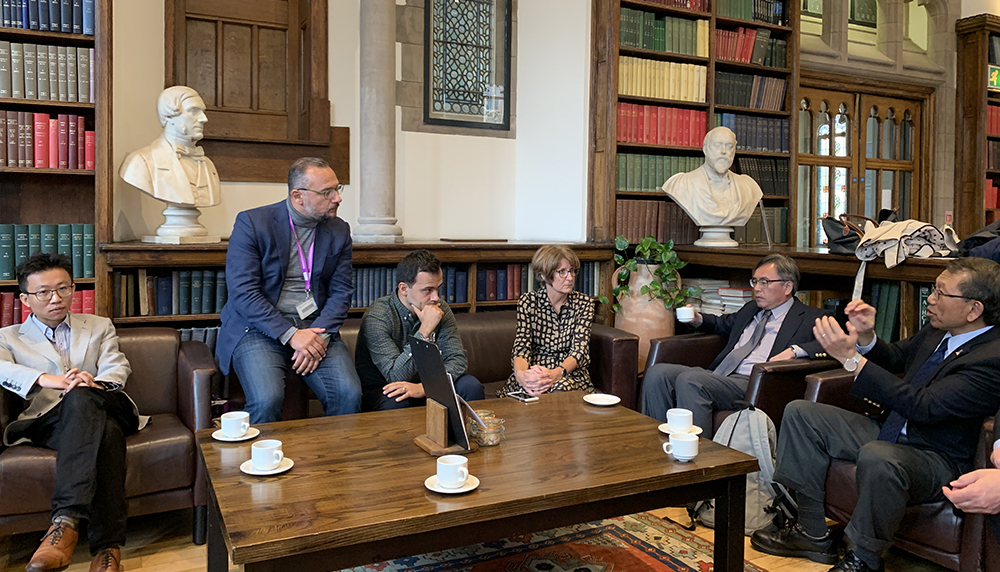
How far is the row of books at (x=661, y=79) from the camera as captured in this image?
5.00 m

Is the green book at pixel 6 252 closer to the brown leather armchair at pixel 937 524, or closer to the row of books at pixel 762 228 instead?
the brown leather armchair at pixel 937 524

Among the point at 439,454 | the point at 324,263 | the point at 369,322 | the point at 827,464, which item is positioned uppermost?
the point at 324,263

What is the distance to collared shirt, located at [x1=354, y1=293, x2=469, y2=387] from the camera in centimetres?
317

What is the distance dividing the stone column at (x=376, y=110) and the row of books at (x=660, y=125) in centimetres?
151

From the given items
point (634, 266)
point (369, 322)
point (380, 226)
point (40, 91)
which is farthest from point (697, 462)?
point (40, 91)

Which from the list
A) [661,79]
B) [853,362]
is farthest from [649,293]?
[853,362]

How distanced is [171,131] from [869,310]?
3156 millimetres

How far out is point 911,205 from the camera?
6.93 m

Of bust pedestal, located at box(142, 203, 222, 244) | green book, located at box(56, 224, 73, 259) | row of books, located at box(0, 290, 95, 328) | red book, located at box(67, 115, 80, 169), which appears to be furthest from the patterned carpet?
red book, located at box(67, 115, 80, 169)

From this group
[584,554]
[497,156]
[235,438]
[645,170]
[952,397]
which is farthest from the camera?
[497,156]

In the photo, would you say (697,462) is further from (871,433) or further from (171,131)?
(171,131)

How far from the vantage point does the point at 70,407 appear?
2.61 meters

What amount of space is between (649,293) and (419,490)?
286cm

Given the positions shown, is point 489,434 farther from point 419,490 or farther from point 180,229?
point 180,229
